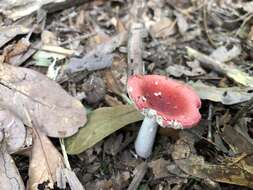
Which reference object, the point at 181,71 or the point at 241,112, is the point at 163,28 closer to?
the point at 181,71

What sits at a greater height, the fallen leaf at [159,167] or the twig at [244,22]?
the twig at [244,22]

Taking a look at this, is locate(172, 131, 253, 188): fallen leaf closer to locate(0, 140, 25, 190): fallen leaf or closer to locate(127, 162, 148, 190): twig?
locate(127, 162, 148, 190): twig

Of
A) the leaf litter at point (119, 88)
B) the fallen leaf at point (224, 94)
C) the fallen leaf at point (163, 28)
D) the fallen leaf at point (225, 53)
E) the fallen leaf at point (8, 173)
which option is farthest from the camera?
the fallen leaf at point (163, 28)

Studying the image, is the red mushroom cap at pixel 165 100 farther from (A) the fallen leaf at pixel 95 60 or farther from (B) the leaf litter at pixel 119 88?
(A) the fallen leaf at pixel 95 60

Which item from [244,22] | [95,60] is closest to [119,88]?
[95,60]

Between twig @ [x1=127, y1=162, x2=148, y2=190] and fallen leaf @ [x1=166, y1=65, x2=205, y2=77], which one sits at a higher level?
fallen leaf @ [x1=166, y1=65, x2=205, y2=77]

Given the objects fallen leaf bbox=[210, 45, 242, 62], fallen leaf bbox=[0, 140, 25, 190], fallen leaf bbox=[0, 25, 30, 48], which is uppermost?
fallen leaf bbox=[0, 25, 30, 48]

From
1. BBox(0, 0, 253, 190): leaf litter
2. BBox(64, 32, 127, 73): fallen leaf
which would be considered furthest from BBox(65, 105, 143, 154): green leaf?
BBox(64, 32, 127, 73): fallen leaf

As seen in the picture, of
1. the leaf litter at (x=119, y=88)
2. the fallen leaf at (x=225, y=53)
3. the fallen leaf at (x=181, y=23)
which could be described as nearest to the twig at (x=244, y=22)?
the leaf litter at (x=119, y=88)

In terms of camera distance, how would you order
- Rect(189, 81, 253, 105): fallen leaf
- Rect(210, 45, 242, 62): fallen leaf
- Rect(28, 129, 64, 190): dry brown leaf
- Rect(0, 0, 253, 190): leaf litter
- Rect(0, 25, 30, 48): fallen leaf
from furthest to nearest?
Rect(210, 45, 242, 62): fallen leaf → Rect(0, 25, 30, 48): fallen leaf → Rect(189, 81, 253, 105): fallen leaf → Rect(0, 0, 253, 190): leaf litter → Rect(28, 129, 64, 190): dry brown leaf
